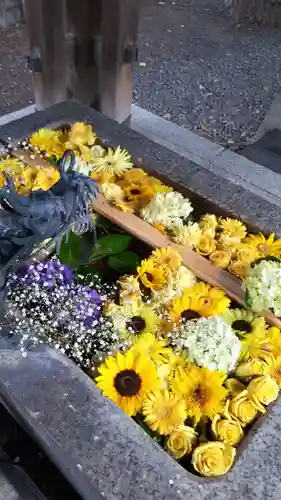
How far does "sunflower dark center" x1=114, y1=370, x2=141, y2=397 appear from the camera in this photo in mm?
1196

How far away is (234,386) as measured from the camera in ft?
4.04

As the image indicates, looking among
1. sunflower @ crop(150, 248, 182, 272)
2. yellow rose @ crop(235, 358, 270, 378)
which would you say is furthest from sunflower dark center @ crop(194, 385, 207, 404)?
sunflower @ crop(150, 248, 182, 272)

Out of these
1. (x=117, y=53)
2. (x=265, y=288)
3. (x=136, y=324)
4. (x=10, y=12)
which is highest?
(x=117, y=53)

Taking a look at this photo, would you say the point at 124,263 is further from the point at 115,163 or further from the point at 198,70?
the point at 198,70

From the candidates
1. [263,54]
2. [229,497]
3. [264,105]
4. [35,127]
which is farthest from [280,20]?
[229,497]

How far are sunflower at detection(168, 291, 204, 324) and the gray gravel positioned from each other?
7.47ft

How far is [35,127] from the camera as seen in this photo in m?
1.86

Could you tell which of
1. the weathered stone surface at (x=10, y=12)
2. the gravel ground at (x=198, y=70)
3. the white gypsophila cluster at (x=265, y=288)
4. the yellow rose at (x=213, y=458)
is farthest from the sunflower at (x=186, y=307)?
the weathered stone surface at (x=10, y=12)

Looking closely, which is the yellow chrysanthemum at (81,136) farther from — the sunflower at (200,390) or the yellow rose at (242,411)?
the yellow rose at (242,411)

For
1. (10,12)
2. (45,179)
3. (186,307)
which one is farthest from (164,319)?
(10,12)

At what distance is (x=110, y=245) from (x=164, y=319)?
0.28 metres

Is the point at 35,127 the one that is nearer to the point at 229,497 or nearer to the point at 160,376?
the point at 160,376

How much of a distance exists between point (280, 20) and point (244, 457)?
4614 mm

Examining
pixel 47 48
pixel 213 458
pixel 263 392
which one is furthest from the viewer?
pixel 47 48
